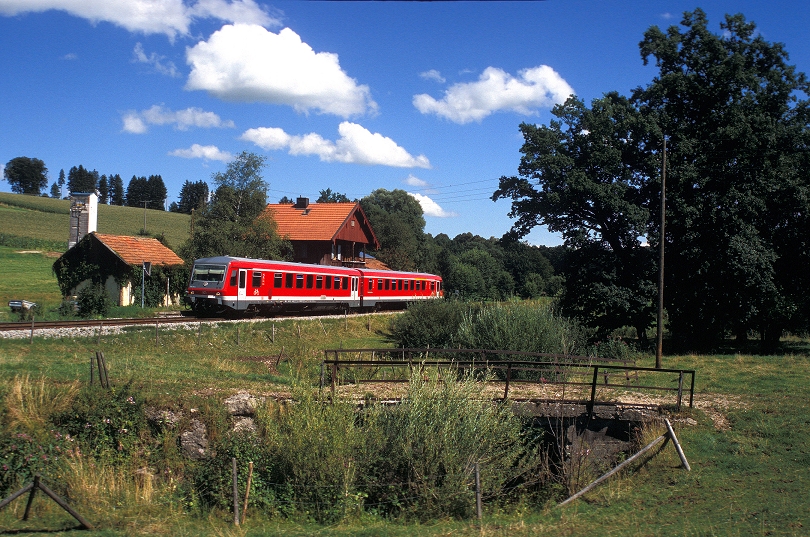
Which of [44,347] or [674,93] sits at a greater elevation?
[674,93]

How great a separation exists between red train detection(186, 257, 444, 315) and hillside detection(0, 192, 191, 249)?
93.9 feet

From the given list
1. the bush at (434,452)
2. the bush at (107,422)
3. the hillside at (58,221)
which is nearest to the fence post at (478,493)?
the bush at (434,452)

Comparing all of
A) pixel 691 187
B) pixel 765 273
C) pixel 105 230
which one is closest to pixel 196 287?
Result: pixel 691 187

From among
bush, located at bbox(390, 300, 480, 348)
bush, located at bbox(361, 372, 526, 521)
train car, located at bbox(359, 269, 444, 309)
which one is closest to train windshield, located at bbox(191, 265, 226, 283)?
bush, located at bbox(390, 300, 480, 348)

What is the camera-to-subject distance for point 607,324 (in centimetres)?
3092

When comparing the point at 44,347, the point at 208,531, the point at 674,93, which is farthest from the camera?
the point at 674,93

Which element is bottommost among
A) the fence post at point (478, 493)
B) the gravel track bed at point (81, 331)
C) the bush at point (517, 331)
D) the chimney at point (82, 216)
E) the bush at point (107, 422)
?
the fence post at point (478, 493)

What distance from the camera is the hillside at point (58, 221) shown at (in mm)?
66562

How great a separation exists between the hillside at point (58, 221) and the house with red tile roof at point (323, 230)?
1480cm

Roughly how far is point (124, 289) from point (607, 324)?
966 inches

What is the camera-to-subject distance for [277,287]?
1198 inches

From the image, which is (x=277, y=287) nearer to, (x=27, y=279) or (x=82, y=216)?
(x=82, y=216)

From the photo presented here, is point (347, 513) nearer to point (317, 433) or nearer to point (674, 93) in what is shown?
point (317, 433)

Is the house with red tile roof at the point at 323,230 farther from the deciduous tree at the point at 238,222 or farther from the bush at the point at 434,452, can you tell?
the bush at the point at 434,452
